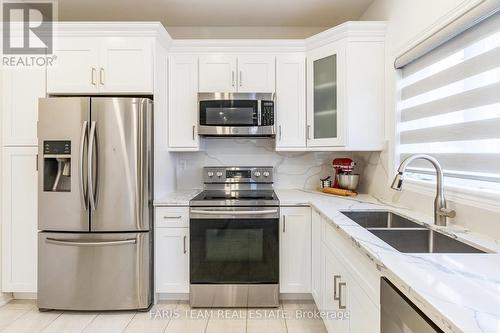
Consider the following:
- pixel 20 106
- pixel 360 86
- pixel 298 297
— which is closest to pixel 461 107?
pixel 360 86

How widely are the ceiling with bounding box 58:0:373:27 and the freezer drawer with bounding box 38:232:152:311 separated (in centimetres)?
200

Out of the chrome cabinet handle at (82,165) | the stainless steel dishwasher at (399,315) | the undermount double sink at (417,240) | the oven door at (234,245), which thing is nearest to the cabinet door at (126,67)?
the chrome cabinet handle at (82,165)

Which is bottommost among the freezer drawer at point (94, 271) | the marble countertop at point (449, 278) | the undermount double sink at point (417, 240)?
the freezer drawer at point (94, 271)

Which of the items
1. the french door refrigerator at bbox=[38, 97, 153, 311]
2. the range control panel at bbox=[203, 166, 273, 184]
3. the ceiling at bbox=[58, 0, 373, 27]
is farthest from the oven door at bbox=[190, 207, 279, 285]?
the ceiling at bbox=[58, 0, 373, 27]

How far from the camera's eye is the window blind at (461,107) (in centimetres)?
135

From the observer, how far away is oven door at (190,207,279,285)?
2.32 meters

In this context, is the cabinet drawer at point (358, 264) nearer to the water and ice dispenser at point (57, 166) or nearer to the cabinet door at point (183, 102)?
the cabinet door at point (183, 102)

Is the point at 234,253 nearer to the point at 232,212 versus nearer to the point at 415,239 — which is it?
the point at 232,212

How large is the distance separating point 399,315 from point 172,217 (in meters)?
1.81

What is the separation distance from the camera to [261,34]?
3061mm

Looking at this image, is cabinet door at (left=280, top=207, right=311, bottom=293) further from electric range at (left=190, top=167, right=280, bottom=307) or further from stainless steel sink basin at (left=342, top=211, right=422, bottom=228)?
stainless steel sink basin at (left=342, top=211, right=422, bottom=228)

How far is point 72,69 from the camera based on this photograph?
2.39 metres

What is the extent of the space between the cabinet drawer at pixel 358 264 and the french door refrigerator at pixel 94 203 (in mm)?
1409

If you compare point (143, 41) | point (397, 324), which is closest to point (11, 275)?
point (143, 41)
